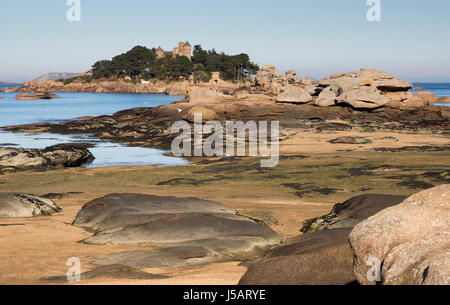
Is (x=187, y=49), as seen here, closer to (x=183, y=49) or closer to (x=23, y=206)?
(x=183, y=49)

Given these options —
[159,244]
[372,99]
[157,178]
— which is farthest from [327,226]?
[372,99]

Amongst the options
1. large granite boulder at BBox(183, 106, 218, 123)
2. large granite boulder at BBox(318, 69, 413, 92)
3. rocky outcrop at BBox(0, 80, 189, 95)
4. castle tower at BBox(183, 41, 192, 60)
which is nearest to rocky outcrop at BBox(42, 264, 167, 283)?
large granite boulder at BBox(183, 106, 218, 123)

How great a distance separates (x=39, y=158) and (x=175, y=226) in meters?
19.3

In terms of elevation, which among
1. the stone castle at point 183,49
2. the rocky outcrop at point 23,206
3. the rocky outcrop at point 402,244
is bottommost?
the rocky outcrop at point 23,206

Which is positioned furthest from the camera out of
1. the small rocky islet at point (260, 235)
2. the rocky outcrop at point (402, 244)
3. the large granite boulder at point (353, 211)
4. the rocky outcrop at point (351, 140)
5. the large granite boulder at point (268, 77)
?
the large granite boulder at point (268, 77)

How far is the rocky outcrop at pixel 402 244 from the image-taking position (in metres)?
5.55

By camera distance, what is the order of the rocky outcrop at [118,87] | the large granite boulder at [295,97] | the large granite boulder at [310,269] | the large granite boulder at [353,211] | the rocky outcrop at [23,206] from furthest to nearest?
1. the rocky outcrop at [118,87]
2. the large granite boulder at [295,97]
3. the rocky outcrop at [23,206]
4. the large granite boulder at [353,211]
5. the large granite boulder at [310,269]

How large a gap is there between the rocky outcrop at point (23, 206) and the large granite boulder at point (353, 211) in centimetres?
802

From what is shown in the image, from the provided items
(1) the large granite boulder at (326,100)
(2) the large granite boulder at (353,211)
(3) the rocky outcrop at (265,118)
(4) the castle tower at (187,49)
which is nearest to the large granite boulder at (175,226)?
(2) the large granite boulder at (353,211)

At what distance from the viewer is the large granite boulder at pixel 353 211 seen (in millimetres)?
12844

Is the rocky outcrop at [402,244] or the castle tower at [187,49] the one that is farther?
the castle tower at [187,49]

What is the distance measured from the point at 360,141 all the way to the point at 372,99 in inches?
891
